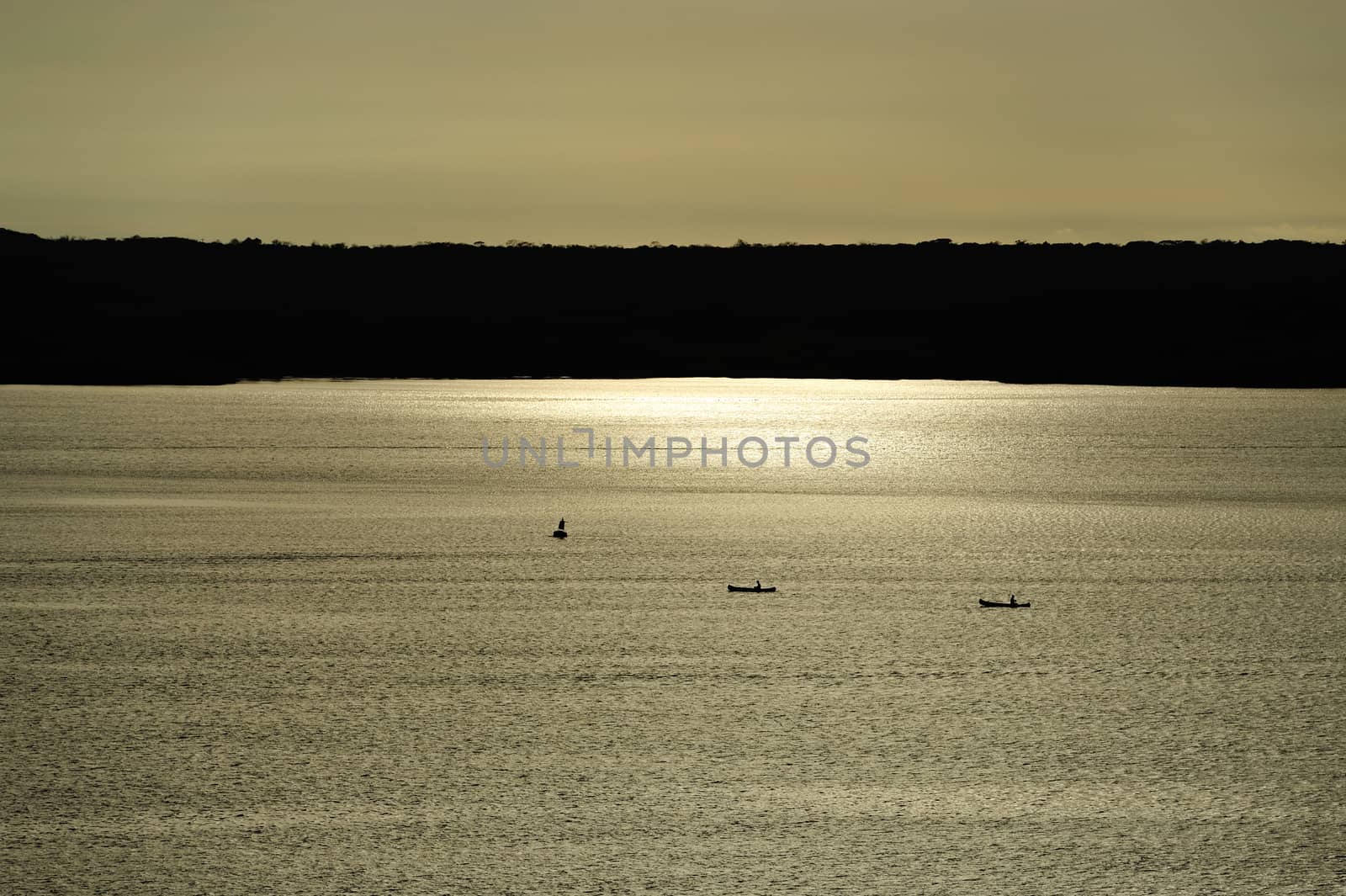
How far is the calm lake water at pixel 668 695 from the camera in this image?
5699 mm

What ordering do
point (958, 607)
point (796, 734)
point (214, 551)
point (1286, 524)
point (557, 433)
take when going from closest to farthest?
point (796, 734) → point (958, 607) → point (214, 551) → point (1286, 524) → point (557, 433)

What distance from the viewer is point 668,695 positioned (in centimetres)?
813

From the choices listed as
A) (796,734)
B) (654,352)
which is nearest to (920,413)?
(796,734)

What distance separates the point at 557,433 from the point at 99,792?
33476mm

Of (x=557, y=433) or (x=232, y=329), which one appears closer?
(x=557, y=433)

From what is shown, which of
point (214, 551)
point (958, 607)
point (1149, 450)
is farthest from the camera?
point (1149, 450)

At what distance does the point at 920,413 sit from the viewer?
179 feet

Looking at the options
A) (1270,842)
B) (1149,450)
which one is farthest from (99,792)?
(1149,450)

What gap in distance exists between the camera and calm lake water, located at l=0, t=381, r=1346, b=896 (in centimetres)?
570

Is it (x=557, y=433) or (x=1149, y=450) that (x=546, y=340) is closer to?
(x=557, y=433)

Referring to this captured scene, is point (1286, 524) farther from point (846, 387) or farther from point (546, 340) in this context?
point (546, 340)

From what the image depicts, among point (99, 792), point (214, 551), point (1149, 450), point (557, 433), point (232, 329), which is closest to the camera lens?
point (99, 792)

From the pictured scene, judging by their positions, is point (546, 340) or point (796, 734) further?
point (546, 340)

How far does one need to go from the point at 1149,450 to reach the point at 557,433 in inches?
627
